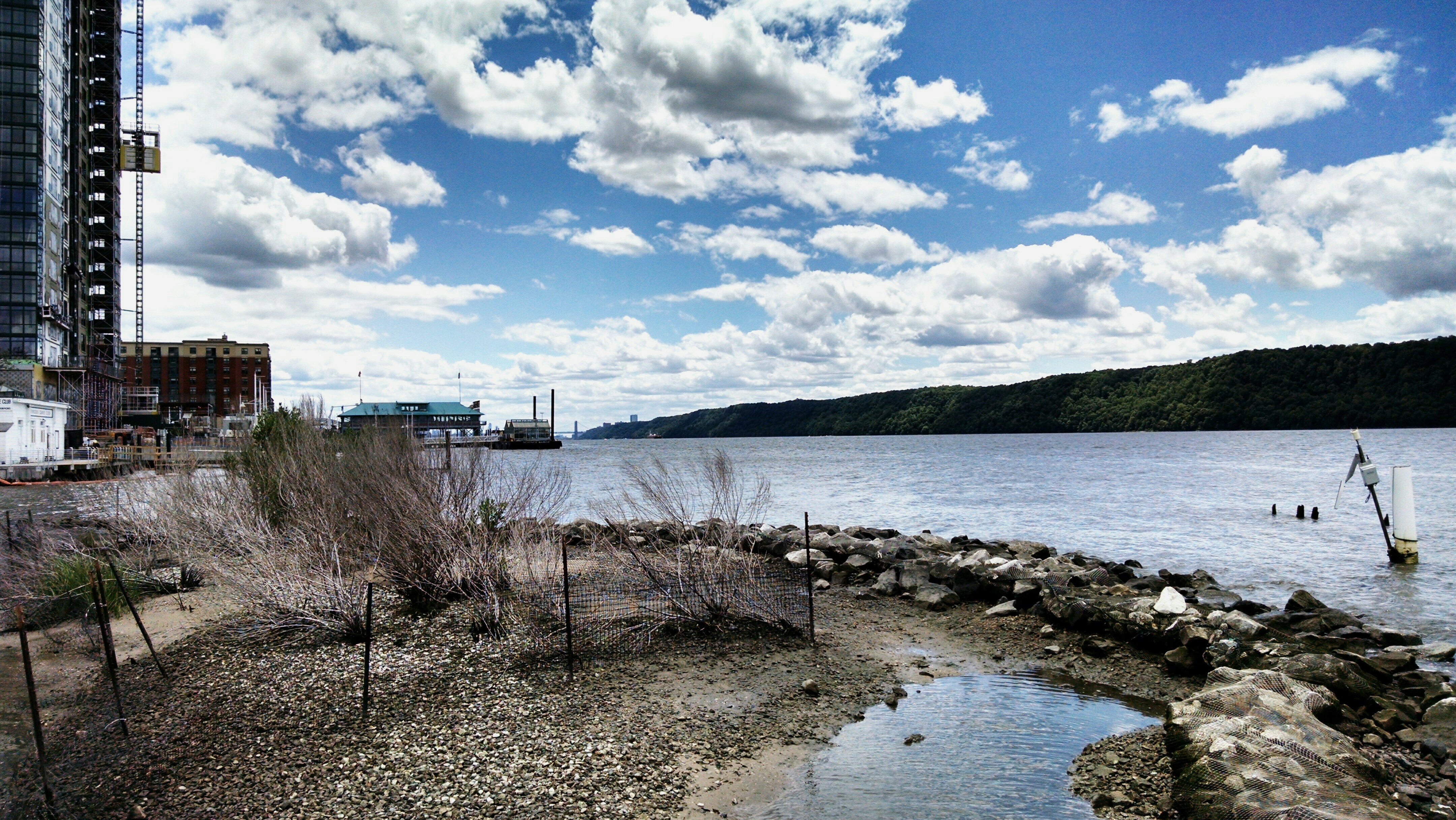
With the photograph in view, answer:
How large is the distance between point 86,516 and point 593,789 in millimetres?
27554

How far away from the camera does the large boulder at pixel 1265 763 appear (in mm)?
6629

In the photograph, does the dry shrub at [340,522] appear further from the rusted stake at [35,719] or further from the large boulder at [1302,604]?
the large boulder at [1302,604]

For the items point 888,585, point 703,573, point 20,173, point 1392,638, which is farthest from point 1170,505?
point 20,173

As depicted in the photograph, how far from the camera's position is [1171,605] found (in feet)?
42.4

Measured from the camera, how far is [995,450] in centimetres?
10131

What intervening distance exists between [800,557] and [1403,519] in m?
16.9

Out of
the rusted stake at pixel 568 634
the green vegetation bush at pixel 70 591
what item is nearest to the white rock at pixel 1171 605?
the rusted stake at pixel 568 634

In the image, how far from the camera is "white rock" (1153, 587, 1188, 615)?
500 inches

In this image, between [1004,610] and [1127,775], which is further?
[1004,610]

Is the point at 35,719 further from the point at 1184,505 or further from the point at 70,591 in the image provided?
the point at 1184,505

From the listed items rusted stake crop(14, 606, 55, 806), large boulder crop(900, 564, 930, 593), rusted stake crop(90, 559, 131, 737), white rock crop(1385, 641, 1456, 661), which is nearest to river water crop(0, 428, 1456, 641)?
white rock crop(1385, 641, 1456, 661)

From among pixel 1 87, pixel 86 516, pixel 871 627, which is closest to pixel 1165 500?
pixel 871 627

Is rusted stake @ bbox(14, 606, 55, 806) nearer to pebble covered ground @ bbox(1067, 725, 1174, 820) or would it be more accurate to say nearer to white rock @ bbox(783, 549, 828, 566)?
pebble covered ground @ bbox(1067, 725, 1174, 820)

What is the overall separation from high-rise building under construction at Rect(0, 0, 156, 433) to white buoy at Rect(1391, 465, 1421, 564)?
67682 mm
